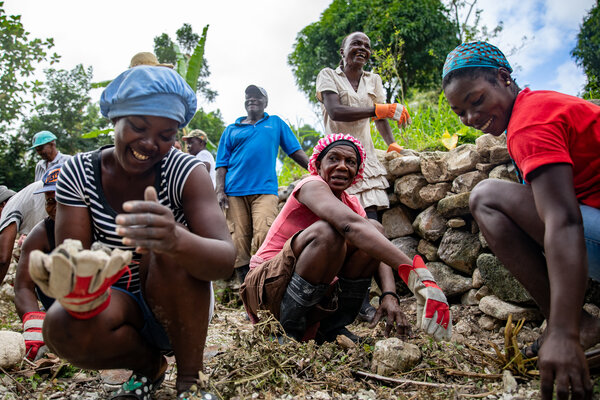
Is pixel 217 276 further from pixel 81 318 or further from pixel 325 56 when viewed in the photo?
pixel 325 56

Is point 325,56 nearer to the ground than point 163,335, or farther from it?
farther from it

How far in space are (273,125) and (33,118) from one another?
11.4 m

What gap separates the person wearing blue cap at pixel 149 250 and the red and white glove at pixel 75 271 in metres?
0.07

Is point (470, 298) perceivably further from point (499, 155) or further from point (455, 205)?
point (499, 155)

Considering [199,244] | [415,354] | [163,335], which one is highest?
[199,244]

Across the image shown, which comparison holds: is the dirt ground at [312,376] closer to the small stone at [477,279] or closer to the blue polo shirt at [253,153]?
the small stone at [477,279]

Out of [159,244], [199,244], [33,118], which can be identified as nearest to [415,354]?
[199,244]

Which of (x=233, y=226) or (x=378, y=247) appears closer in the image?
(x=378, y=247)

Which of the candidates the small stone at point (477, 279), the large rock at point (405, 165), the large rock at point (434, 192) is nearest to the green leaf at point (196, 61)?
the large rock at point (405, 165)

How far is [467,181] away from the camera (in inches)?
117

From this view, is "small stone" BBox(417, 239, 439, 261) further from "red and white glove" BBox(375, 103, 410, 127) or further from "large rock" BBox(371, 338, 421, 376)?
"large rock" BBox(371, 338, 421, 376)

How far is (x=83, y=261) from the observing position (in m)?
1.03

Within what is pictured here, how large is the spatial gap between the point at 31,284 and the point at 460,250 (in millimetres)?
2652

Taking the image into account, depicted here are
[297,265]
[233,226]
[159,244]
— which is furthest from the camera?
[233,226]
